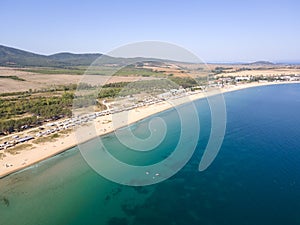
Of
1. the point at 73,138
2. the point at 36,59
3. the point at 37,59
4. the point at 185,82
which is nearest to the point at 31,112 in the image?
the point at 73,138

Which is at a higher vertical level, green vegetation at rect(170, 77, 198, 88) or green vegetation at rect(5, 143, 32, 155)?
green vegetation at rect(170, 77, 198, 88)

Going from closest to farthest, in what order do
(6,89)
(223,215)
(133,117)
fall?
(223,215)
(133,117)
(6,89)

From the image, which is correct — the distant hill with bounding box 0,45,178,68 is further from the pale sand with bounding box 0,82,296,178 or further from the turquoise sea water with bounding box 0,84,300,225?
the turquoise sea water with bounding box 0,84,300,225

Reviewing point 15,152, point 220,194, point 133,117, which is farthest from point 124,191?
point 133,117

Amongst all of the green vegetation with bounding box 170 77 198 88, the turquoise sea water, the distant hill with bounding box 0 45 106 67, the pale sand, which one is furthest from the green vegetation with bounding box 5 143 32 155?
the distant hill with bounding box 0 45 106 67

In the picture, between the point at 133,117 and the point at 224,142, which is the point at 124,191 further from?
the point at 133,117

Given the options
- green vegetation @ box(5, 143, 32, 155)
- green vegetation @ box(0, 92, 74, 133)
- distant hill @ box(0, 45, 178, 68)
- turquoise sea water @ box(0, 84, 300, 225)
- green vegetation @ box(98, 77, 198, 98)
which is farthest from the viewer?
distant hill @ box(0, 45, 178, 68)

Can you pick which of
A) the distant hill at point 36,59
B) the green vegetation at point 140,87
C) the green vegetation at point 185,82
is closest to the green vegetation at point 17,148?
the green vegetation at point 140,87
